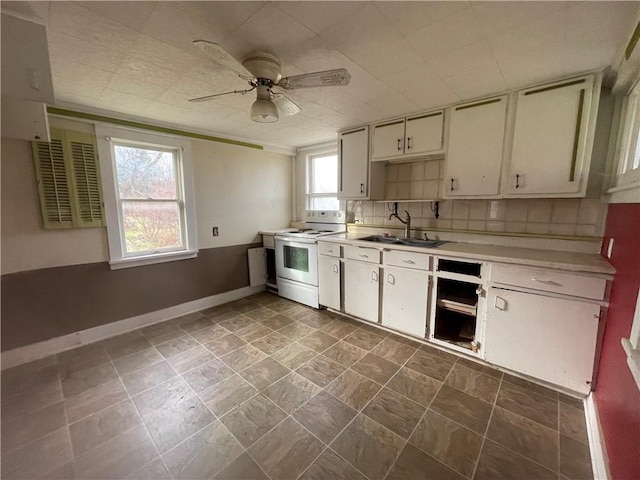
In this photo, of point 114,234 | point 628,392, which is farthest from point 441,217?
point 114,234

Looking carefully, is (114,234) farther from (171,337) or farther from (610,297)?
(610,297)

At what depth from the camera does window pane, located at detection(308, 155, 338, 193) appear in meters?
3.73

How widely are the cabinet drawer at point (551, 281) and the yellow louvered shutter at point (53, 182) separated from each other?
3642 mm

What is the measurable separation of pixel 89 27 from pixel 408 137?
95.4 inches

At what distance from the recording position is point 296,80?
58.1 inches

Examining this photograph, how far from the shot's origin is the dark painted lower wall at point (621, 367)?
1.02 m

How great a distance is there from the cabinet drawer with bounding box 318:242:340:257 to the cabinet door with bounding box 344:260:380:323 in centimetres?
17

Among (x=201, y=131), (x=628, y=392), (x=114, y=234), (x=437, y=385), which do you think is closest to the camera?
(x=628, y=392)

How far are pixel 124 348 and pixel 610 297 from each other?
377cm

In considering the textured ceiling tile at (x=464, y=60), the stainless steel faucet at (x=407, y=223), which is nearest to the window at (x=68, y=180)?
the textured ceiling tile at (x=464, y=60)

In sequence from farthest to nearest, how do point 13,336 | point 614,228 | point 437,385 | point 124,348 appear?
point 124,348, point 13,336, point 437,385, point 614,228

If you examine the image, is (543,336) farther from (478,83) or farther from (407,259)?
(478,83)

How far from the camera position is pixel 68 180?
2279 mm

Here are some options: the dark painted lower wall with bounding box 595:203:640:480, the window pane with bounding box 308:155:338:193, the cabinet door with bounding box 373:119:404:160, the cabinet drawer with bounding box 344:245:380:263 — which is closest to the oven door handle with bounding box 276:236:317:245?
the cabinet drawer with bounding box 344:245:380:263
